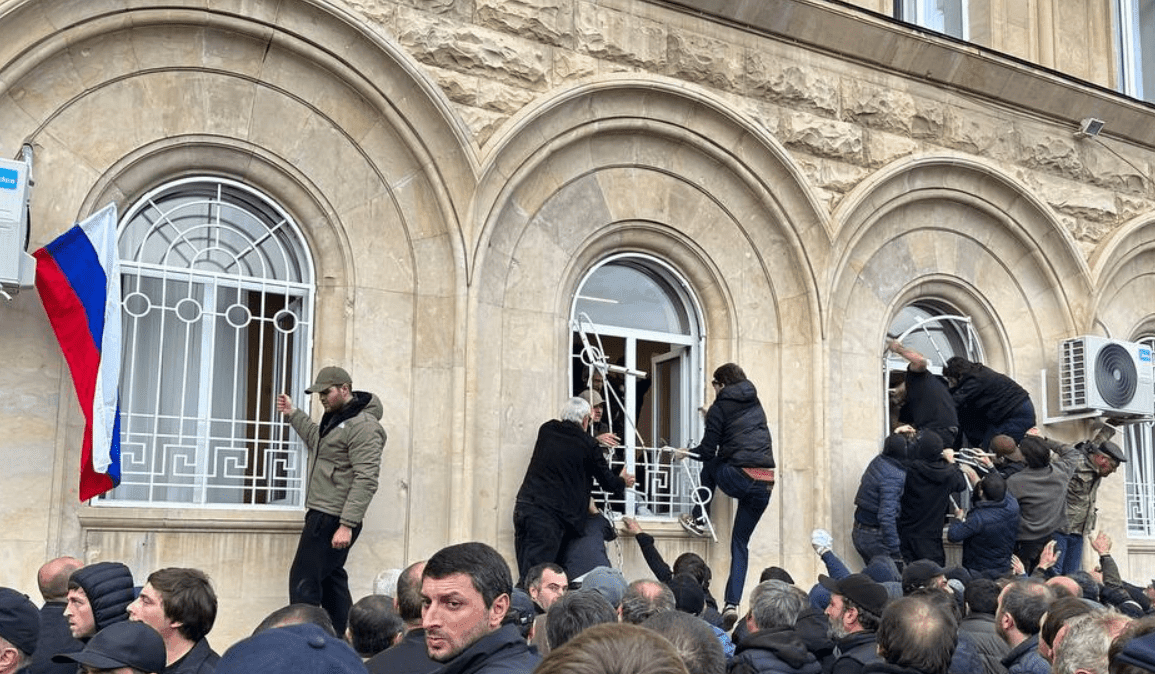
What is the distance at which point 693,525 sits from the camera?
11.1 m

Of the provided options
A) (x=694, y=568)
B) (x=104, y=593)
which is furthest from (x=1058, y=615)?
(x=694, y=568)

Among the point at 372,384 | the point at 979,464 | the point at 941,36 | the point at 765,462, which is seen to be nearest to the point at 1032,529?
the point at 979,464

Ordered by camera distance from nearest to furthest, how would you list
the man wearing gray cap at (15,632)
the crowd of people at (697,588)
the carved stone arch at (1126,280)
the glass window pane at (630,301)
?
the crowd of people at (697,588) → the man wearing gray cap at (15,632) → the glass window pane at (630,301) → the carved stone arch at (1126,280)

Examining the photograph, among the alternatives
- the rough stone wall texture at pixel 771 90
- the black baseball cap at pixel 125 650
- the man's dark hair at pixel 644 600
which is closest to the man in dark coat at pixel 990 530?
the rough stone wall texture at pixel 771 90

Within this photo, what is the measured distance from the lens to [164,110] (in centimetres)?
924

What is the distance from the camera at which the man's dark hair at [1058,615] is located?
512 cm

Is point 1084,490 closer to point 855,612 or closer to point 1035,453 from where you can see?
point 1035,453

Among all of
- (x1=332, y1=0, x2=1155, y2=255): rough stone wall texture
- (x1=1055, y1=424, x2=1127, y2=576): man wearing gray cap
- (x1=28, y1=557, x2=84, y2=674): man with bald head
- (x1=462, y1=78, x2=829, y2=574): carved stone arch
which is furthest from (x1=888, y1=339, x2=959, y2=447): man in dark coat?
(x1=28, y1=557, x2=84, y2=674): man with bald head

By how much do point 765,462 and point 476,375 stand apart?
235 cm

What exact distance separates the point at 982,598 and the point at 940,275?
658cm

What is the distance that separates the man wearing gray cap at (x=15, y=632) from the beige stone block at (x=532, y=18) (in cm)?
673

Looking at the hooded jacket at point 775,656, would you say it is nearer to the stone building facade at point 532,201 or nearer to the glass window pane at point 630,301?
the stone building facade at point 532,201

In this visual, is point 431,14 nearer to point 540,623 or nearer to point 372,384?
point 372,384

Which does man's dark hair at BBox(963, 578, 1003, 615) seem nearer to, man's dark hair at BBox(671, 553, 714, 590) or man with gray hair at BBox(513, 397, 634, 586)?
man's dark hair at BBox(671, 553, 714, 590)
